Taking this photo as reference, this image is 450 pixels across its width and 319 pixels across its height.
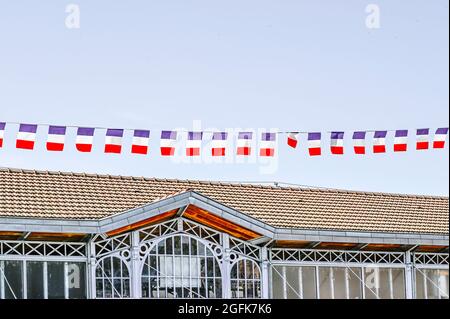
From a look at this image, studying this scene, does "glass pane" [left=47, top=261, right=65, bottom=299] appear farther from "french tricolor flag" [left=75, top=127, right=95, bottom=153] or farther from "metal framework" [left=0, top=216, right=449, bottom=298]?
"french tricolor flag" [left=75, top=127, right=95, bottom=153]

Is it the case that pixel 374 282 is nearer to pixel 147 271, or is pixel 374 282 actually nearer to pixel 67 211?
pixel 147 271

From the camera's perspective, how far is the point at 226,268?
28359mm

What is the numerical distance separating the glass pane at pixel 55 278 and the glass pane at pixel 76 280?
187 mm

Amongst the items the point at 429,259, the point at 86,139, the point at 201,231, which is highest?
the point at 86,139

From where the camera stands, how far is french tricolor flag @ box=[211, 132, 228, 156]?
2521 centimetres

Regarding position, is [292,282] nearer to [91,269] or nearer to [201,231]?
[201,231]

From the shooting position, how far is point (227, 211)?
90.0 ft

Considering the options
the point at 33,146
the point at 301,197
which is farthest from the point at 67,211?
the point at 301,197

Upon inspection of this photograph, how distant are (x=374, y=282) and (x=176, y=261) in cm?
625

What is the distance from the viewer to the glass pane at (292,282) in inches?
1163

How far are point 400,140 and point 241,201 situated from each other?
6637mm

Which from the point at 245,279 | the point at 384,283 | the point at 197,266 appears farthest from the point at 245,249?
the point at 384,283

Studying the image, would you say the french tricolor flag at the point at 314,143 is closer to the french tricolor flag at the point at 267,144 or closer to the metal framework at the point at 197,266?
the french tricolor flag at the point at 267,144
